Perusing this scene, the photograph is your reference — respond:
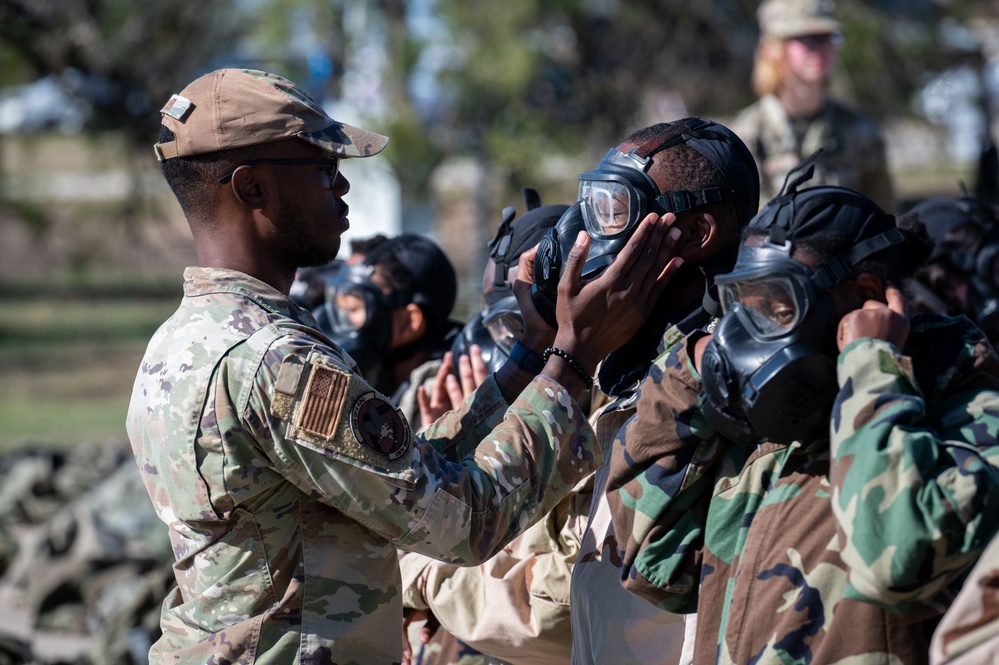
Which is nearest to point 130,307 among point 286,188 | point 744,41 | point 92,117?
point 92,117

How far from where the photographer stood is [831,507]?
2.29 meters

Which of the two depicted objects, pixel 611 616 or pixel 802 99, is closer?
pixel 611 616

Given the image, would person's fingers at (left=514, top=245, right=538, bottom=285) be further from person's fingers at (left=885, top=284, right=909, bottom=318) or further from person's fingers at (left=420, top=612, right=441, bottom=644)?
person's fingers at (left=420, top=612, right=441, bottom=644)

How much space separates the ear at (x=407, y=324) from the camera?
4910 millimetres

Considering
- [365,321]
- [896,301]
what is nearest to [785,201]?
[896,301]

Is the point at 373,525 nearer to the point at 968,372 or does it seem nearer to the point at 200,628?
the point at 200,628

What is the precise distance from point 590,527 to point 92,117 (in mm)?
16834

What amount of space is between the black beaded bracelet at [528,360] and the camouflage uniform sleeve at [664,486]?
0.48 metres

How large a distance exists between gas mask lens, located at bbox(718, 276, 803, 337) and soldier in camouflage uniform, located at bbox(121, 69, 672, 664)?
476mm

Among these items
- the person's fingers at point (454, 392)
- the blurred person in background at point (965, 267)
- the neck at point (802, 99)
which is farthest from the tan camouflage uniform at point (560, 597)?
the neck at point (802, 99)

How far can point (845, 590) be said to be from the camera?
2.22 m

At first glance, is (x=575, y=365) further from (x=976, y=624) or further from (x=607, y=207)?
(x=976, y=624)

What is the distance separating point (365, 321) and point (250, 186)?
195 cm

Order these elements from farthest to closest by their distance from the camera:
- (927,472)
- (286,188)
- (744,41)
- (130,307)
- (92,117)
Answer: (130,307) < (92,117) < (744,41) < (286,188) < (927,472)
